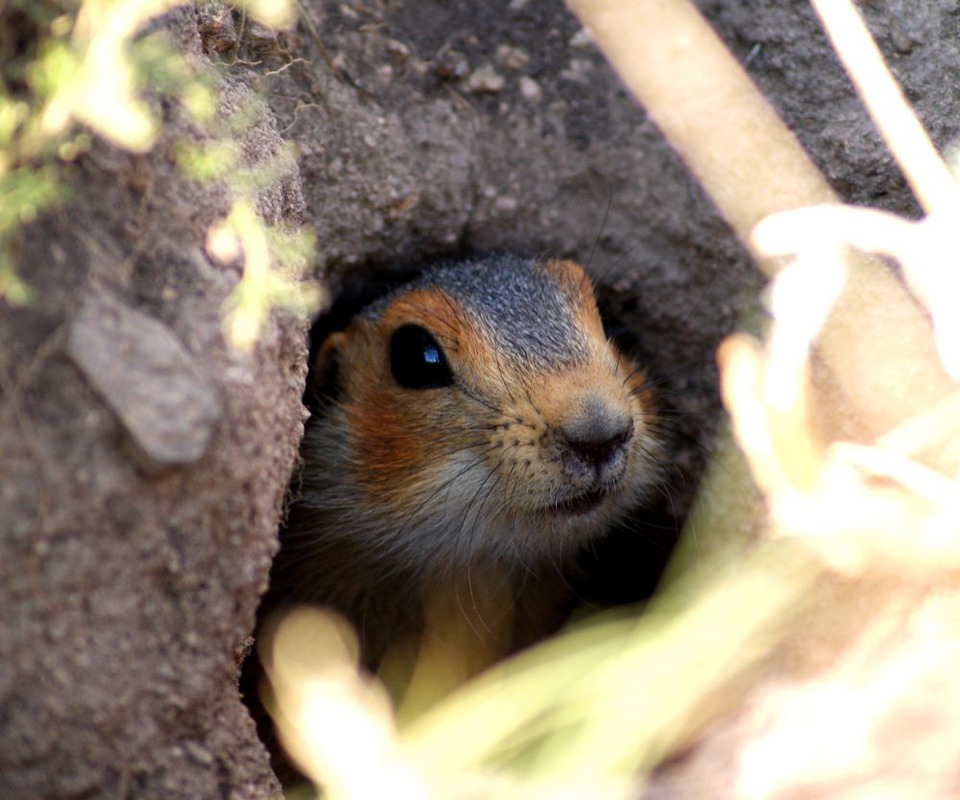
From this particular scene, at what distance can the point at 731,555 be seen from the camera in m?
4.29

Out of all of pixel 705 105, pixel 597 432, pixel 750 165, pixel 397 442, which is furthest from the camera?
pixel 705 105

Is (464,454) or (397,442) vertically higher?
(464,454)

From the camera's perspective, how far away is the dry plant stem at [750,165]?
12.8 ft

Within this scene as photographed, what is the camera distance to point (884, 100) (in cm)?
414

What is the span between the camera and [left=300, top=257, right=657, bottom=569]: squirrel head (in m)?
3.78

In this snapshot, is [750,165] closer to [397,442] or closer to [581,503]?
[581,503]

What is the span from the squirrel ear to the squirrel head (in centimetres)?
1

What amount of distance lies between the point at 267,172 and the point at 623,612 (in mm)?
2807

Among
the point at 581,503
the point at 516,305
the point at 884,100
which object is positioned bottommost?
the point at 581,503

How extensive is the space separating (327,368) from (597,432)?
183 centimetres

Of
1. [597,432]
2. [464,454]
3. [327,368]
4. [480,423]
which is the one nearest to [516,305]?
[480,423]

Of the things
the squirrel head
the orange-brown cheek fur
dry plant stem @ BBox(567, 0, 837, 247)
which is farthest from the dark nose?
dry plant stem @ BBox(567, 0, 837, 247)

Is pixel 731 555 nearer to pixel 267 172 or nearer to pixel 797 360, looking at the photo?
pixel 797 360

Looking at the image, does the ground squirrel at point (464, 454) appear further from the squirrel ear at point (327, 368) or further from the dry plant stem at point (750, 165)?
the dry plant stem at point (750, 165)
